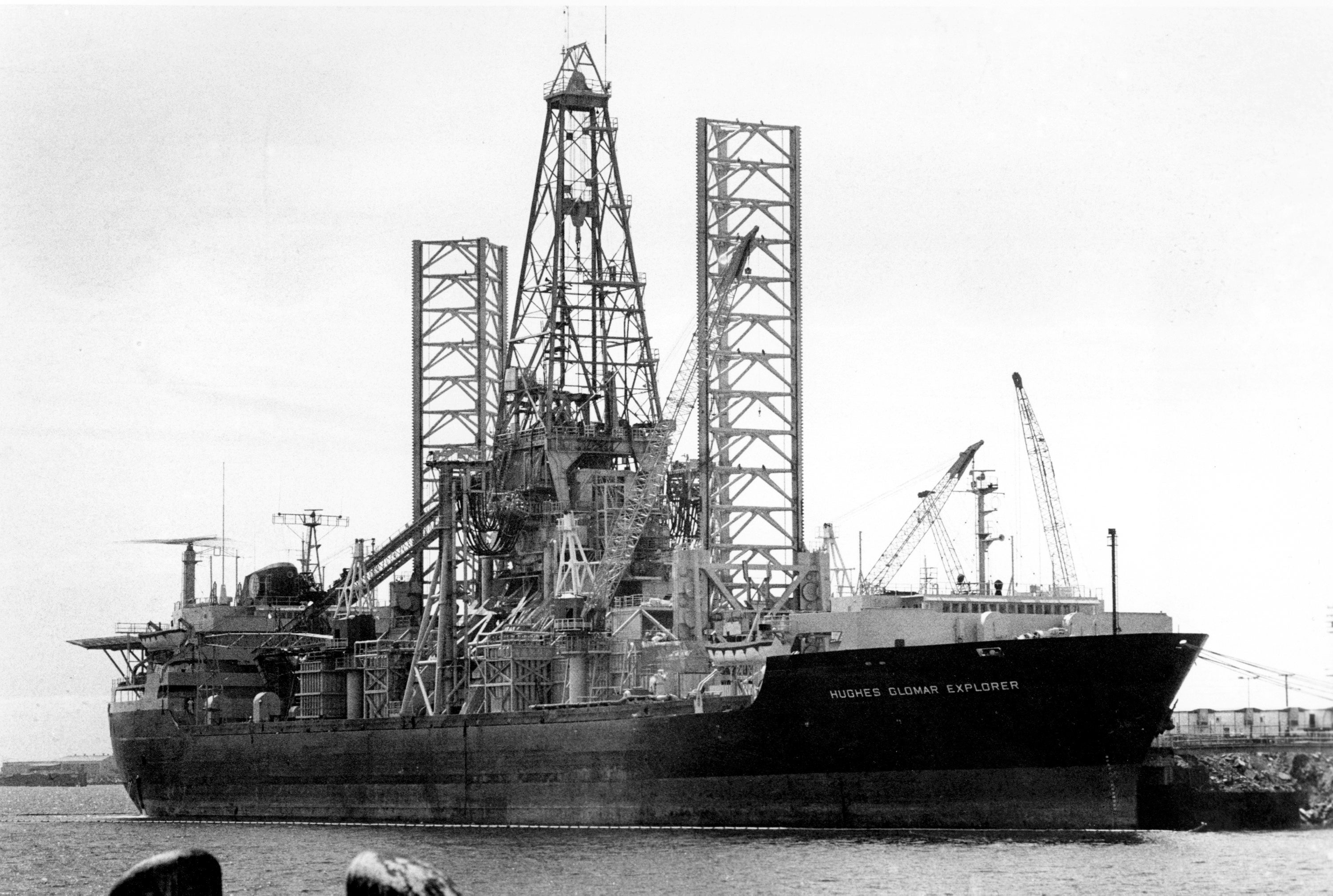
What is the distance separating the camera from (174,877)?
35.6 ft

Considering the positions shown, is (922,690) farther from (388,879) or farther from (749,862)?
(388,879)

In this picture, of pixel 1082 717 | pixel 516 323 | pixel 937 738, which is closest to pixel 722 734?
pixel 937 738

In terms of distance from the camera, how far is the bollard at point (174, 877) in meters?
Result: 10.7

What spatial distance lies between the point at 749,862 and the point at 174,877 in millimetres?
33353

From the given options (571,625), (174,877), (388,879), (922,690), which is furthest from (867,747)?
(388,879)

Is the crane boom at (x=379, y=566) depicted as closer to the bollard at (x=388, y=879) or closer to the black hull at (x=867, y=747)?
the black hull at (x=867, y=747)

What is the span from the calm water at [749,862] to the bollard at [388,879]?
24025 millimetres

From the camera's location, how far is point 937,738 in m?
49.2

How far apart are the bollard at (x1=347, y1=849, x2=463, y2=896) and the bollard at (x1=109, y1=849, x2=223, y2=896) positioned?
1204 millimetres

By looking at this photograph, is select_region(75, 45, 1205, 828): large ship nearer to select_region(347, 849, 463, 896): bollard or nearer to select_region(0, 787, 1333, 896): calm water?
select_region(0, 787, 1333, 896): calm water

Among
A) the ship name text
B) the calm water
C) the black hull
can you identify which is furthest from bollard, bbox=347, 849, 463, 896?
the ship name text

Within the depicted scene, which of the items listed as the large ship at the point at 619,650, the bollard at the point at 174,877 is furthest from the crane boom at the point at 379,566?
the bollard at the point at 174,877

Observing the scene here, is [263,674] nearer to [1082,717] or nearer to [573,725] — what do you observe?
[573,725]

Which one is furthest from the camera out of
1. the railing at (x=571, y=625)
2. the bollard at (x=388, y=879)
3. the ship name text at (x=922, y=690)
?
the railing at (x=571, y=625)
